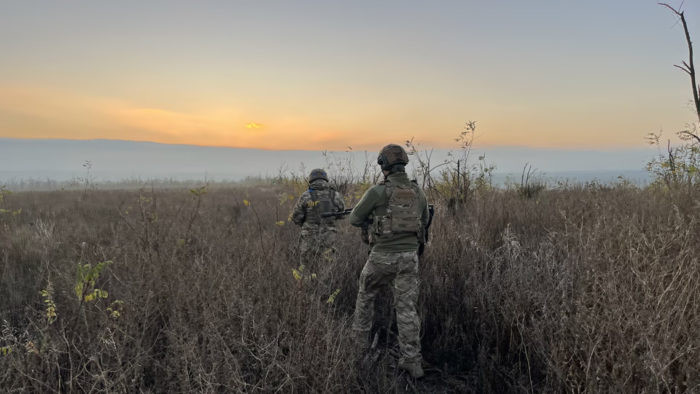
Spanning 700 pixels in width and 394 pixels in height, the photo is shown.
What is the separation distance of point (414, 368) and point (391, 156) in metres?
2.25

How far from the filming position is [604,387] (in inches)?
92.7

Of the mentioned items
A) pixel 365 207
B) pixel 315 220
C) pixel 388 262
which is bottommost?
pixel 388 262

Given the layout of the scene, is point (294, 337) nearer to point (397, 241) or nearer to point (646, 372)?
point (397, 241)

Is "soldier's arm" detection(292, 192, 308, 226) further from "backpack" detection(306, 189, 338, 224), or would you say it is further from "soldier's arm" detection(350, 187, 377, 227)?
"soldier's arm" detection(350, 187, 377, 227)

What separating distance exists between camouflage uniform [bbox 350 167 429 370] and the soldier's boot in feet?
0.78

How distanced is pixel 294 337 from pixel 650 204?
6.10 meters

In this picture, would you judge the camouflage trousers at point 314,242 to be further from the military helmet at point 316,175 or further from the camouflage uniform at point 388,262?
the camouflage uniform at point 388,262

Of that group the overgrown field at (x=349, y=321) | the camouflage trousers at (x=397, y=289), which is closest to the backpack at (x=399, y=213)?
the camouflage trousers at (x=397, y=289)

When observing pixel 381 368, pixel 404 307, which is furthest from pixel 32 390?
pixel 404 307

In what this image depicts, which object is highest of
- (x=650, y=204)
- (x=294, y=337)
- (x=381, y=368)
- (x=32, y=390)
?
(x=650, y=204)

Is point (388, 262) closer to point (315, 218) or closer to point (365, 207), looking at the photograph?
point (365, 207)

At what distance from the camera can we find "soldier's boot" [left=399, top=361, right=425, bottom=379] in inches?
130

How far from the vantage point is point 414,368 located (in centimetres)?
333

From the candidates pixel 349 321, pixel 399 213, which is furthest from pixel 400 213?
pixel 349 321
